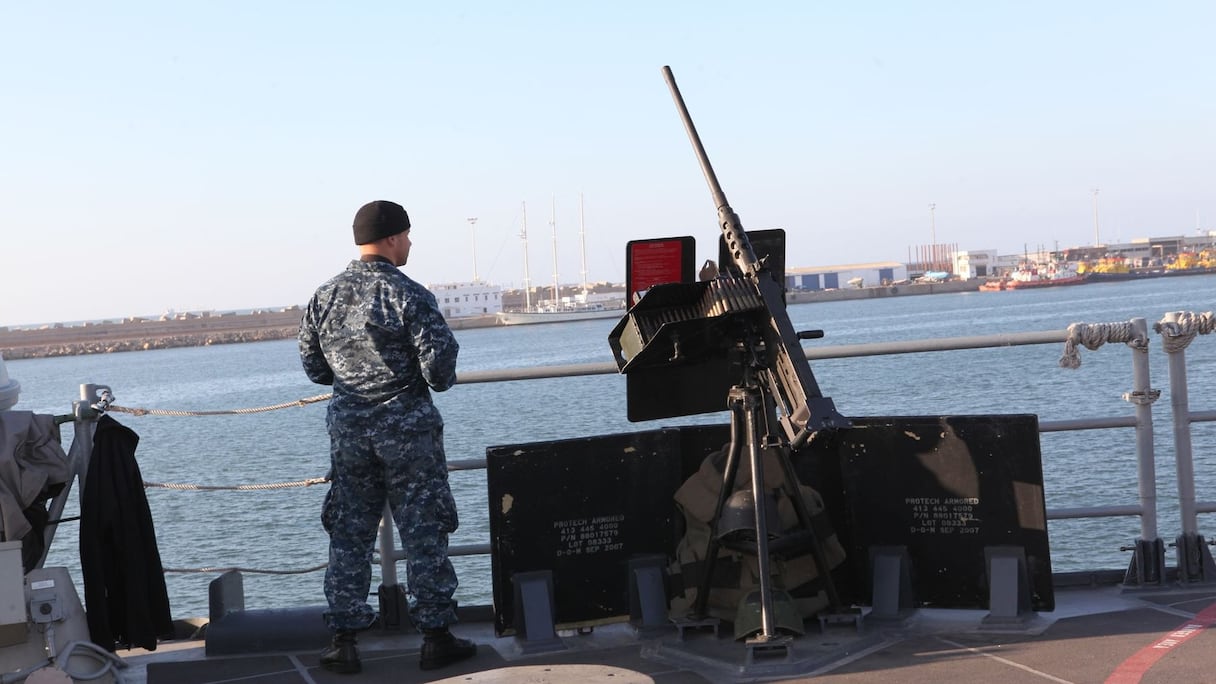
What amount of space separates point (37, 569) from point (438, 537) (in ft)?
5.11

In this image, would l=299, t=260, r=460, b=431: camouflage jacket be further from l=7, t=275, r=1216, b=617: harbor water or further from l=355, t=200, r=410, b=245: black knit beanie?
l=7, t=275, r=1216, b=617: harbor water

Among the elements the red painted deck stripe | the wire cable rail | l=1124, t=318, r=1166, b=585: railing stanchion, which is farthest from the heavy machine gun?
l=1124, t=318, r=1166, b=585: railing stanchion

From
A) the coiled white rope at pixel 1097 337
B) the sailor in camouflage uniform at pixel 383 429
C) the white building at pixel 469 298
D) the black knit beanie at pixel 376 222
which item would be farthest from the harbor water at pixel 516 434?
the white building at pixel 469 298

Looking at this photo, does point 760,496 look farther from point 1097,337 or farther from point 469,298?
point 469,298

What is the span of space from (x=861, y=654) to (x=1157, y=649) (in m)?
1.08

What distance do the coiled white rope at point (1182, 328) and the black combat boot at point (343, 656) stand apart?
385 centimetres

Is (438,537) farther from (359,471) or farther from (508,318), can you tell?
(508,318)

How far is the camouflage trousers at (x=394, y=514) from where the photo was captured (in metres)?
5.02

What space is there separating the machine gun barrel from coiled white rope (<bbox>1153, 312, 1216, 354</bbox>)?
6.85ft

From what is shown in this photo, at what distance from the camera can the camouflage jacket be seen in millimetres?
4934

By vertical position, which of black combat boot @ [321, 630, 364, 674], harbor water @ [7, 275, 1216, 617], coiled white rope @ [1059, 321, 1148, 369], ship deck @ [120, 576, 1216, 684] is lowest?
harbor water @ [7, 275, 1216, 617]

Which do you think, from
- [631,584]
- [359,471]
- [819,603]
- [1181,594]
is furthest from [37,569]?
[1181,594]

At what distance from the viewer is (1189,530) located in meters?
5.77

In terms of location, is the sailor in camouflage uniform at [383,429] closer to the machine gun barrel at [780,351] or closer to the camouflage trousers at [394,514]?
the camouflage trousers at [394,514]
